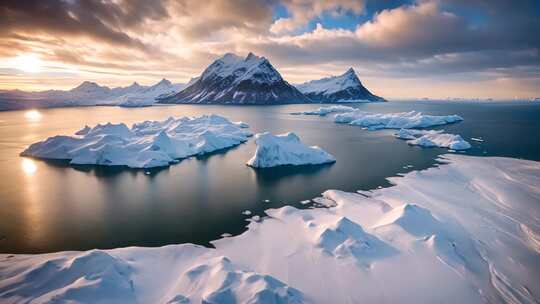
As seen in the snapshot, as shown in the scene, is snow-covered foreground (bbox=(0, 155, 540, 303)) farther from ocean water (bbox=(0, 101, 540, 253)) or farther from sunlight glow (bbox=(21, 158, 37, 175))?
sunlight glow (bbox=(21, 158, 37, 175))

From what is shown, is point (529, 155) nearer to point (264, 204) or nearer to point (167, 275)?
point (264, 204)

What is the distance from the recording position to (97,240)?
61.5 ft

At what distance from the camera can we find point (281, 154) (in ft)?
130

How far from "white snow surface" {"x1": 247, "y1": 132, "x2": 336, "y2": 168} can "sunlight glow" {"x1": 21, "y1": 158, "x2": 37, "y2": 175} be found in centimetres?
2676

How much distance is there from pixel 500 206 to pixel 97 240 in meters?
30.0

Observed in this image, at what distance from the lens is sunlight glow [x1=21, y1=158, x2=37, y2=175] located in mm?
35531

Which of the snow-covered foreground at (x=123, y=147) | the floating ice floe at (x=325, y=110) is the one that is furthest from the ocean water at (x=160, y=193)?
the floating ice floe at (x=325, y=110)

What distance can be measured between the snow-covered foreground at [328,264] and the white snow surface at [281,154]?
15877 millimetres

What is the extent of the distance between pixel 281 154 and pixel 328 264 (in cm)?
2497

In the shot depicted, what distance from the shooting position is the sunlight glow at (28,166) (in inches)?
1399

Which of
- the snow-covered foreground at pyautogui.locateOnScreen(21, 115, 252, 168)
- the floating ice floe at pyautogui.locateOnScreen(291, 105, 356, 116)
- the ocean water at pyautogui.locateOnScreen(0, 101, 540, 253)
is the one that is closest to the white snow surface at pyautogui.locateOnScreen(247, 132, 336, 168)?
the ocean water at pyautogui.locateOnScreen(0, 101, 540, 253)

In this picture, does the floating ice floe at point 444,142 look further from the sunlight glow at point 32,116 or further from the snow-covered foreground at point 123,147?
the sunlight glow at point 32,116

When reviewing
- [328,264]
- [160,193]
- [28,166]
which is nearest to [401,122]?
[160,193]

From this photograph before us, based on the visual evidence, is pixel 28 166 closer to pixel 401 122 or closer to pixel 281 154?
pixel 281 154
